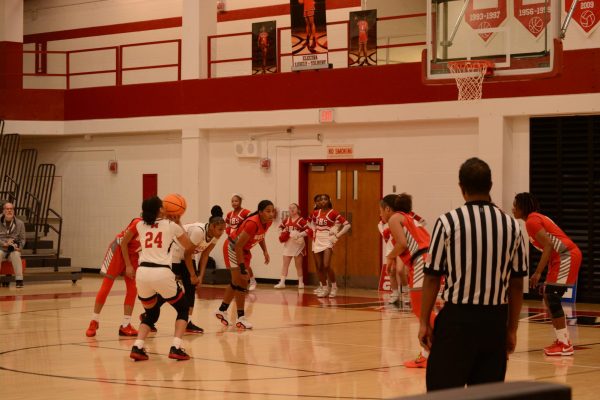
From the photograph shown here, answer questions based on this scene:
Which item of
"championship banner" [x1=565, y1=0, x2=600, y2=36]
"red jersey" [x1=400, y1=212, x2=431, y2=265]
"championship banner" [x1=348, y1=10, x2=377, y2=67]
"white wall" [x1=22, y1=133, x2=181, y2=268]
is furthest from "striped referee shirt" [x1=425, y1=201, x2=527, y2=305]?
"white wall" [x1=22, y1=133, x2=181, y2=268]

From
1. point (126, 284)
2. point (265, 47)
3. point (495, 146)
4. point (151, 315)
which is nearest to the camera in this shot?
point (151, 315)

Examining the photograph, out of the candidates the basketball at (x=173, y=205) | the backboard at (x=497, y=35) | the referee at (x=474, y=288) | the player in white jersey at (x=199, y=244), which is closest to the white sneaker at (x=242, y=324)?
the player in white jersey at (x=199, y=244)

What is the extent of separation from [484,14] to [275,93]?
24.1 feet

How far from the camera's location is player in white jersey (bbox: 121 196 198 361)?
10297 mm

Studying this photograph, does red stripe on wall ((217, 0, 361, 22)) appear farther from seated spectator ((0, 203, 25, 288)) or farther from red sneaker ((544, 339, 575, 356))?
red sneaker ((544, 339, 575, 356))

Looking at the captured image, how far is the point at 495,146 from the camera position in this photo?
1816 cm

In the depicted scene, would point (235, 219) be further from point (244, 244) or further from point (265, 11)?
point (244, 244)

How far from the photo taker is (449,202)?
19.1m

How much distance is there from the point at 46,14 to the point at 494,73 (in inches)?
709

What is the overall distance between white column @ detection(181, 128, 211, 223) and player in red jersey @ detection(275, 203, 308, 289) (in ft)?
8.40

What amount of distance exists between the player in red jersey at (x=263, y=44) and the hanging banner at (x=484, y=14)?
744 cm

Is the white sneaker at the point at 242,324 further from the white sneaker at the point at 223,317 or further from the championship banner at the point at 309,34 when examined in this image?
the championship banner at the point at 309,34

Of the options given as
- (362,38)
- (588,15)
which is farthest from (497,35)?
(362,38)

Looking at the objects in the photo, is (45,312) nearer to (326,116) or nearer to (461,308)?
(326,116)
